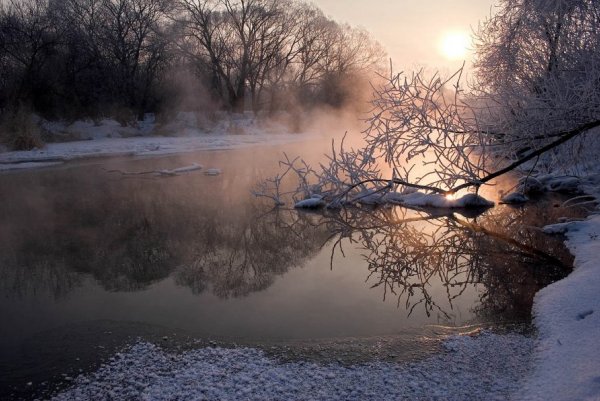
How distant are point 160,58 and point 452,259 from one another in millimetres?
28770

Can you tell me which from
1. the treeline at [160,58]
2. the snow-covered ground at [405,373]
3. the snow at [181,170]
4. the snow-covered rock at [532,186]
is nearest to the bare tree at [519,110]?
the snow-covered rock at [532,186]

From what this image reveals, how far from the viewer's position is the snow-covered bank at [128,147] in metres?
16.1

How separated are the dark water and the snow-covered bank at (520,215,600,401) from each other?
9.9 inches

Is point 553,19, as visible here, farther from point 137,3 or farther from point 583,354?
point 137,3

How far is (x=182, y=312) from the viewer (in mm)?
4707

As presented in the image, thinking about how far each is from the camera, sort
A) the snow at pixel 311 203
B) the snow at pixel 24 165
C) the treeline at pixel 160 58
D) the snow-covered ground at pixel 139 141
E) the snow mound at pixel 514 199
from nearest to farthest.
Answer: the snow at pixel 311 203 < the snow mound at pixel 514 199 < the snow at pixel 24 165 < the snow-covered ground at pixel 139 141 < the treeline at pixel 160 58

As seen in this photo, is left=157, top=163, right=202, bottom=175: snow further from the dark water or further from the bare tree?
the bare tree

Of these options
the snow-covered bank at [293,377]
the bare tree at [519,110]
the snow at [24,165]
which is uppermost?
the bare tree at [519,110]

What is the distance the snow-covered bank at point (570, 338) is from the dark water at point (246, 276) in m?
0.25

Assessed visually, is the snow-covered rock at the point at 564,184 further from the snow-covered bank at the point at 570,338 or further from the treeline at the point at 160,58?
the treeline at the point at 160,58

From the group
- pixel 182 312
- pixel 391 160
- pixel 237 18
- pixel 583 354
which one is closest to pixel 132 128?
pixel 237 18

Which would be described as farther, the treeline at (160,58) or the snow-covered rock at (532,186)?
the treeline at (160,58)

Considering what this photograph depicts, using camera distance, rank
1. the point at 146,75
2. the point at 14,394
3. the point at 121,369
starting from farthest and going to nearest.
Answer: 1. the point at 146,75
2. the point at 121,369
3. the point at 14,394

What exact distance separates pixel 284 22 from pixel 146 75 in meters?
13.0
